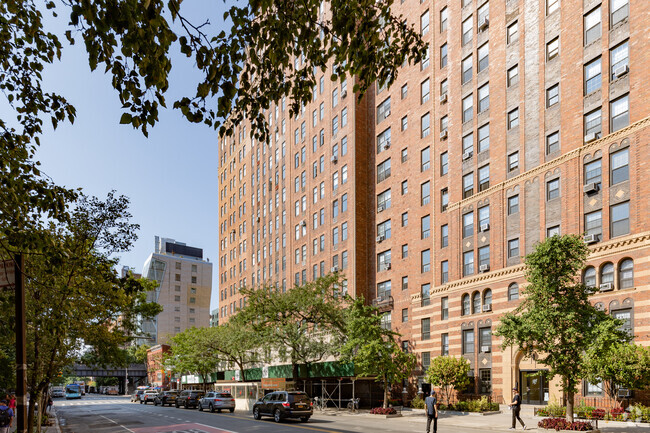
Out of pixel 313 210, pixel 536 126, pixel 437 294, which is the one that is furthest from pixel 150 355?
pixel 536 126

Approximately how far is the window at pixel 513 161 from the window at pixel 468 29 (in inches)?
417

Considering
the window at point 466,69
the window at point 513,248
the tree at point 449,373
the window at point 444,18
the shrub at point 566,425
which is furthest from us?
the window at point 444,18

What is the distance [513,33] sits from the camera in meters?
39.2

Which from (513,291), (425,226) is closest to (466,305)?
(513,291)

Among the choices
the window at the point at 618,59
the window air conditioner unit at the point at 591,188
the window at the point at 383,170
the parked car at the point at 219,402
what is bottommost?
the parked car at the point at 219,402

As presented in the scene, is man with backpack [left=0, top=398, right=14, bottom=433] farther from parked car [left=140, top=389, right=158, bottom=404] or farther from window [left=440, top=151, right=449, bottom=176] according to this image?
parked car [left=140, top=389, right=158, bottom=404]

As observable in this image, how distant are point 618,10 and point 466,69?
517 inches

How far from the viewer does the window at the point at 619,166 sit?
2991cm

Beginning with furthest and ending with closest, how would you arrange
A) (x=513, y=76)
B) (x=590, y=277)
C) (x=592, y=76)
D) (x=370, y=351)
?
(x=513, y=76)
(x=370, y=351)
(x=592, y=76)
(x=590, y=277)

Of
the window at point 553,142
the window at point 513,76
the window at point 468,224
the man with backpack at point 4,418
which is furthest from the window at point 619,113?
the man with backpack at point 4,418

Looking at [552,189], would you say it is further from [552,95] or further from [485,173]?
[485,173]

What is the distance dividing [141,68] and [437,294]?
39.7 m

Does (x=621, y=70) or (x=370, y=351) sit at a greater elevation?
(x=621, y=70)

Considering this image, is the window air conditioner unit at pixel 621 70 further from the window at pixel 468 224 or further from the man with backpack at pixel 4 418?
the man with backpack at pixel 4 418
